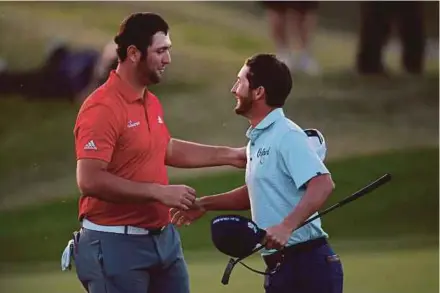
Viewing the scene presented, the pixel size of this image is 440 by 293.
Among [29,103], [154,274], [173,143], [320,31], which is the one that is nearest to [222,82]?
[320,31]

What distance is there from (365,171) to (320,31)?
833 mm

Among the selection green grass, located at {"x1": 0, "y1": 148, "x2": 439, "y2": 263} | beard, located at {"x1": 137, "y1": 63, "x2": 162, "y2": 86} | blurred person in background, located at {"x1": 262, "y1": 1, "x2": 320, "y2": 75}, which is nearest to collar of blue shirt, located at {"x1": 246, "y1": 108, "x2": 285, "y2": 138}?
beard, located at {"x1": 137, "y1": 63, "x2": 162, "y2": 86}

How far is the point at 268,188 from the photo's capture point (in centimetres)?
372

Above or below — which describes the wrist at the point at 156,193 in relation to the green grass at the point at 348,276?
above

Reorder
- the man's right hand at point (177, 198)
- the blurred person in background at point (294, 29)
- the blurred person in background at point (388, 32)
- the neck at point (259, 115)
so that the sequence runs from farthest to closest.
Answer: the blurred person in background at point (388, 32) → the blurred person in background at point (294, 29) → the neck at point (259, 115) → the man's right hand at point (177, 198)

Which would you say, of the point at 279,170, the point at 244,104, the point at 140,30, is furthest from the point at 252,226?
the point at 140,30

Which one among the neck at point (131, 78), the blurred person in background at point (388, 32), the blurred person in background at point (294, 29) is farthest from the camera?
the blurred person in background at point (388, 32)

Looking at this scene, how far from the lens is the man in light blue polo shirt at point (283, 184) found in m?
3.61

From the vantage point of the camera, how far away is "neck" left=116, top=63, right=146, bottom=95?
3932mm

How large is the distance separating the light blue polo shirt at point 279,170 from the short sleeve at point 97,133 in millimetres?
441

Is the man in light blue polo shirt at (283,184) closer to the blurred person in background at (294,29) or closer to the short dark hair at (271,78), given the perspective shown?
the short dark hair at (271,78)

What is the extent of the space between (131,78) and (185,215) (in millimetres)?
538

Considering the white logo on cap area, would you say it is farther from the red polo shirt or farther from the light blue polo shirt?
the red polo shirt

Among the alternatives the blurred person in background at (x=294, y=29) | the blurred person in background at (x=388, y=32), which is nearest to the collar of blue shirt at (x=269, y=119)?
the blurred person in background at (x=294, y=29)
